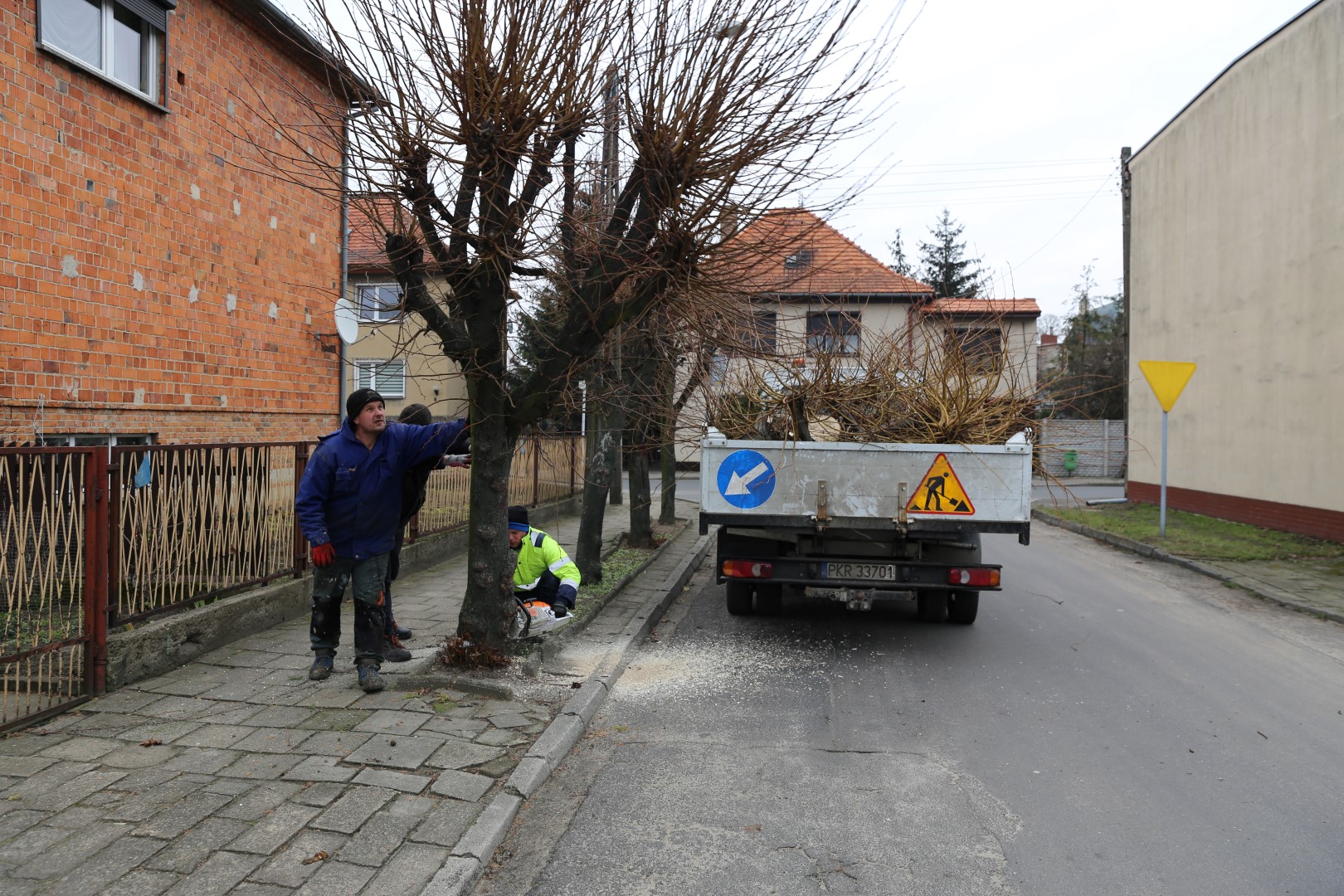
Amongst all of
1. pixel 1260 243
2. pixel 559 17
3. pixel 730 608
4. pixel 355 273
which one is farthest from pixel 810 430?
pixel 1260 243

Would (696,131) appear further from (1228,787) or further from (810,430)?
(1228,787)

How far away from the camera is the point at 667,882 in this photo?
10.4 feet

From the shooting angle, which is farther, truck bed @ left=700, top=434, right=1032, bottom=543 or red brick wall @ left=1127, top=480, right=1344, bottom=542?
red brick wall @ left=1127, top=480, right=1344, bottom=542

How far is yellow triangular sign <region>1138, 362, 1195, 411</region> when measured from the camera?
43.5 ft

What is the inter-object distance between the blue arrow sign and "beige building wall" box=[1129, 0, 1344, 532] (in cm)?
1007

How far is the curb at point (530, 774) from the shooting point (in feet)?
10.2

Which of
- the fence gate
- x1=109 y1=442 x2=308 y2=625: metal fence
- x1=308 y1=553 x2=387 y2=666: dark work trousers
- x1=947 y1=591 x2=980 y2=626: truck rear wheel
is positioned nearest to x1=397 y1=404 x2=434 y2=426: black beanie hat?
x1=308 y1=553 x2=387 y2=666: dark work trousers

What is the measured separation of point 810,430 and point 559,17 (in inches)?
143

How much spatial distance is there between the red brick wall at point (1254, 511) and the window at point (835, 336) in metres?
9.00

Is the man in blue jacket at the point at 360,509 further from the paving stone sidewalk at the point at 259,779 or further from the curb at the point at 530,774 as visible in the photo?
the curb at the point at 530,774

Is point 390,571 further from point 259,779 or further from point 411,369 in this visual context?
point 411,369

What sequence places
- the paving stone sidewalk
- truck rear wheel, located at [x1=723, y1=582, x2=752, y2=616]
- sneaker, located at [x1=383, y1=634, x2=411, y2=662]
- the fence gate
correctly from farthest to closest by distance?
truck rear wheel, located at [x1=723, y1=582, x2=752, y2=616], sneaker, located at [x1=383, y1=634, x2=411, y2=662], the fence gate, the paving stone sidewalk

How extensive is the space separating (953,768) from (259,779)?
3.17 m

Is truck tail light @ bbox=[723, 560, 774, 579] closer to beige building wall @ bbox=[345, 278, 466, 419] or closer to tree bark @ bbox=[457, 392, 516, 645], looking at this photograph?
tree bark @ bbox=[457, 392, 516, 645]
